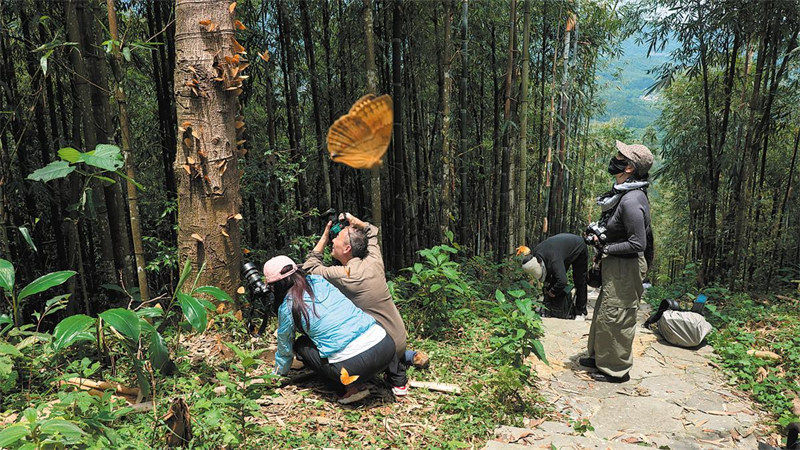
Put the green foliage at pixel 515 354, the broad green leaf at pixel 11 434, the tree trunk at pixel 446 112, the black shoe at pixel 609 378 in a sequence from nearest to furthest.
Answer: the broad green leaf at pixel 11 434 < the green foliage at pixel 515 354 < the black shoe at pixel 609 378 < the tree trunk at pixel 446 112

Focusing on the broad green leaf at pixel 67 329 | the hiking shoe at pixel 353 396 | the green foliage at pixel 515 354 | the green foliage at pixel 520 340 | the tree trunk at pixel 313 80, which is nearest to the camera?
the broad green leaf at pixel 67 329

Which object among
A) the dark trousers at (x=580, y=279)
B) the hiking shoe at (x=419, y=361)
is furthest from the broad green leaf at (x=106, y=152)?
the dark trousers at (x=580, y=279)

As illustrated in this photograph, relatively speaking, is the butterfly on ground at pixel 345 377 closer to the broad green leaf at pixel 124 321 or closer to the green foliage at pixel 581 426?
the broad green leaf at pixel 124 321

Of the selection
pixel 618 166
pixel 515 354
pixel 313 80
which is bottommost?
pixel 515 354

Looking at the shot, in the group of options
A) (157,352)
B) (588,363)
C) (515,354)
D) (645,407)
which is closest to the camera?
(157,352)

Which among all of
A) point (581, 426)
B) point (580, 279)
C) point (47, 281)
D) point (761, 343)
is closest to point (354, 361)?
point (581, 426)

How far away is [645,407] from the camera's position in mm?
2914

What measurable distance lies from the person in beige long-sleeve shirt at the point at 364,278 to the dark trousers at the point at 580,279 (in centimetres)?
282

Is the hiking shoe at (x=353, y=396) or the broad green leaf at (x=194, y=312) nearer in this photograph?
the broad green leaf at (x=194, y=312)

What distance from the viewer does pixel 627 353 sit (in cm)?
319

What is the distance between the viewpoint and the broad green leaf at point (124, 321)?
177 centimetres

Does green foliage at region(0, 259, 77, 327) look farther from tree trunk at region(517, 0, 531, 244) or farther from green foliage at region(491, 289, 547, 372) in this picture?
tree trunk at region(517, 0, 531, 244)

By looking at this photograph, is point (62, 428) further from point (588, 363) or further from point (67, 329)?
point (588, 363)

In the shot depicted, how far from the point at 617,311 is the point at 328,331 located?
6.38 feet
